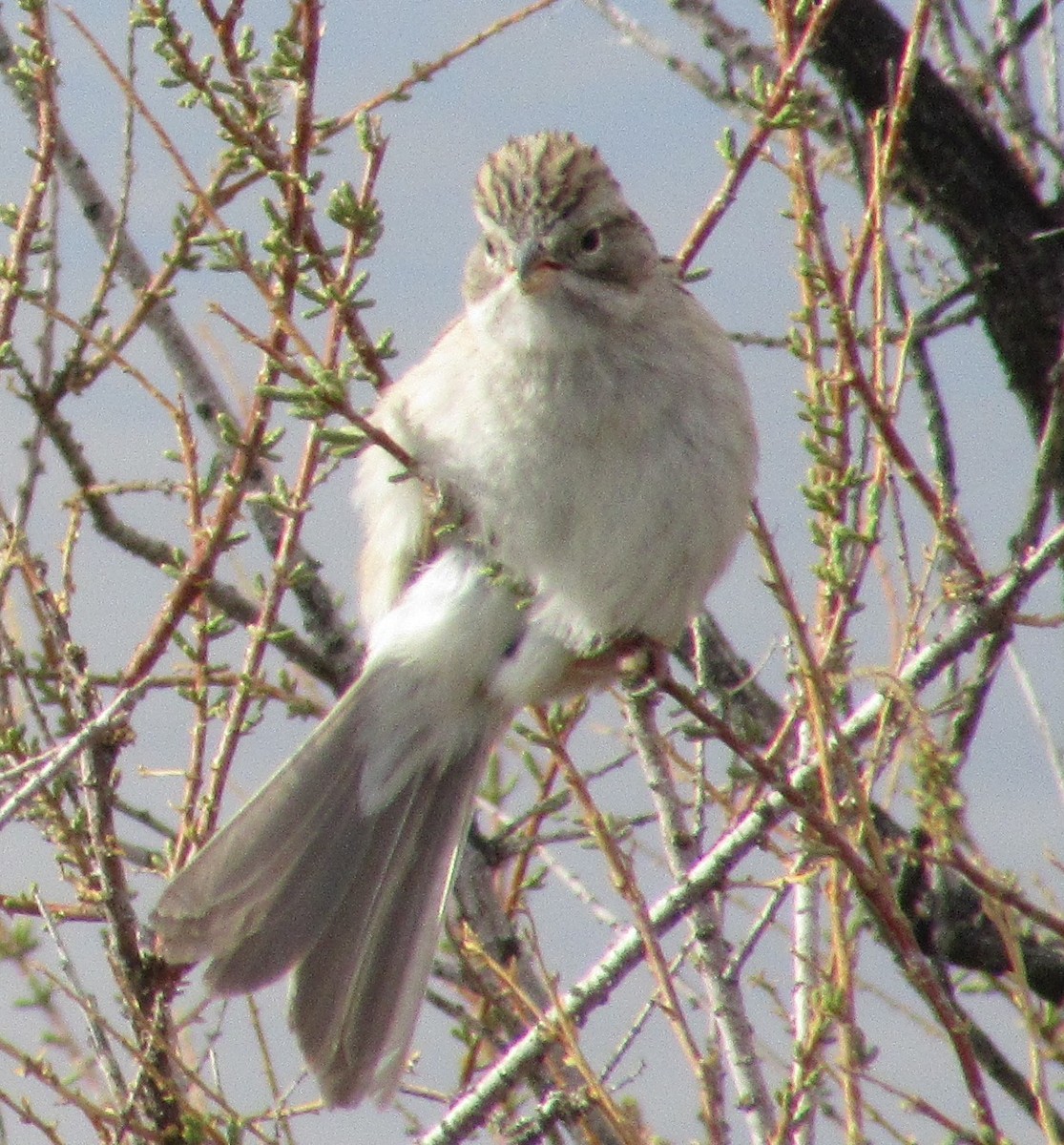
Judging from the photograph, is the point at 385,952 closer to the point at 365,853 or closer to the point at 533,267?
the point at 365,853

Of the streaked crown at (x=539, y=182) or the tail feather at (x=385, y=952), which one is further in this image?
the streaked crown at (x=539, y=182)

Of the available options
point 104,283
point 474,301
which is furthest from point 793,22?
point 104,283

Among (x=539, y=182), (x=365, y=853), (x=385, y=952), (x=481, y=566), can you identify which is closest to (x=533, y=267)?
(x=539, y=182)

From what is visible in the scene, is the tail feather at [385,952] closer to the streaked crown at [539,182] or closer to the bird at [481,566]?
the bird at [481,566]

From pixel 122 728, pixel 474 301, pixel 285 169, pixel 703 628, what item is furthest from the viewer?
pixel 703 628

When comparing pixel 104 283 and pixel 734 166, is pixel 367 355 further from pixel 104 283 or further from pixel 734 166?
pixel 104 283

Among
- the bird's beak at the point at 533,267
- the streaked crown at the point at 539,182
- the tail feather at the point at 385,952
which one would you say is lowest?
the tail feather at the point at 385,952

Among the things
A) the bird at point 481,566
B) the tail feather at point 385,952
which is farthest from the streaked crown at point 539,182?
the tail feather at point 385,952
